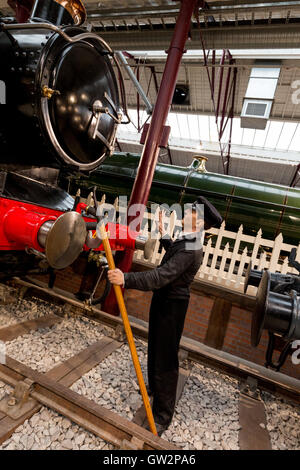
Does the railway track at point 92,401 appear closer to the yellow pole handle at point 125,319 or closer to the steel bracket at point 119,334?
the steel bracket at point 119,334

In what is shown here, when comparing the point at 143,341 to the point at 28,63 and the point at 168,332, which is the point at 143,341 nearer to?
the point at 168,332

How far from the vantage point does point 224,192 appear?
16.7 ft

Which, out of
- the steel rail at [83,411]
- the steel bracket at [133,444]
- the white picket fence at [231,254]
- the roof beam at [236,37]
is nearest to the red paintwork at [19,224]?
the steel rail at [83,411]

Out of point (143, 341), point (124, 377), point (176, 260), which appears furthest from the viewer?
point (143, 341)

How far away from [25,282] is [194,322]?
259 cm

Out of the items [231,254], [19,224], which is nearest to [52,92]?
[19,224]

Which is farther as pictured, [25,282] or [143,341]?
[25,282]

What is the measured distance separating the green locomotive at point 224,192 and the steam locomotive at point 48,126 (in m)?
2.55

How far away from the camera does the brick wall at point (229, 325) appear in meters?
3.71

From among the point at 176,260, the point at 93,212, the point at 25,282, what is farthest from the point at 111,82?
the point at 25,282

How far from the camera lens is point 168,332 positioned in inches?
88.5

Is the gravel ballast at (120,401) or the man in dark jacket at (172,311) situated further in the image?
the man in dark jacket at (172,311)

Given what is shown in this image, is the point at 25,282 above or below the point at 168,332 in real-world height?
below

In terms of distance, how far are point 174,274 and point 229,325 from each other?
2.25 metres
